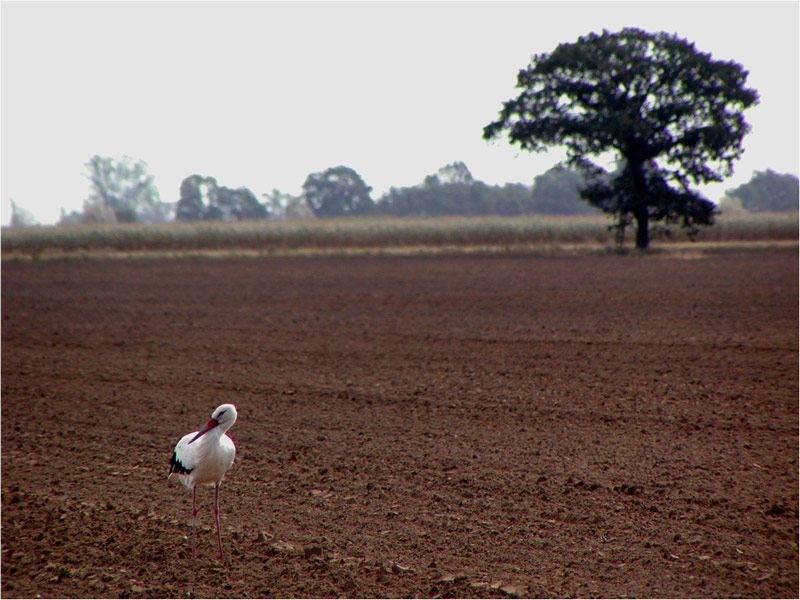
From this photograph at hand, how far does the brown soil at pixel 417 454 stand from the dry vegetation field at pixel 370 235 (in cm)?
3039

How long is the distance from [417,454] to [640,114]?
30487 millimetres

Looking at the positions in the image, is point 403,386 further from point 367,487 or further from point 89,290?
point 89,290

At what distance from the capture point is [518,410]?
302 inches

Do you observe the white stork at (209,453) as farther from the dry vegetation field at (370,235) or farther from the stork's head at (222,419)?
the dry vegetation field at (370,235)

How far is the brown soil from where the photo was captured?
4488 millimetres

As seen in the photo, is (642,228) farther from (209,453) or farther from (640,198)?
(209,453)

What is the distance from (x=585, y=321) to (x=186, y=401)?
304 inches

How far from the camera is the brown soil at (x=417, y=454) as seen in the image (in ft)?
14.7

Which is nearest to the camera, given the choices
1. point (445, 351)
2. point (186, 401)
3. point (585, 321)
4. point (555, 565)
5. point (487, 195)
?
point (555, 565)

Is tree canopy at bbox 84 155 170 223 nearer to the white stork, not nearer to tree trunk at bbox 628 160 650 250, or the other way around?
tree trunk at bbox 628 160 650 250

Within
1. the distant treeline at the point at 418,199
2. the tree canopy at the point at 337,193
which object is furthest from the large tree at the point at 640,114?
the tree canopy at the point at 337,193

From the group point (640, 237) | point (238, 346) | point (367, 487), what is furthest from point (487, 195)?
point (367, 487)

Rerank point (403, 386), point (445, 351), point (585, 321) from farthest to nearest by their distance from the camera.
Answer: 1. point (585, 321)
2. point (445, 351)
3. point (403, 386)

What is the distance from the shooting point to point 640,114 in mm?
33125
